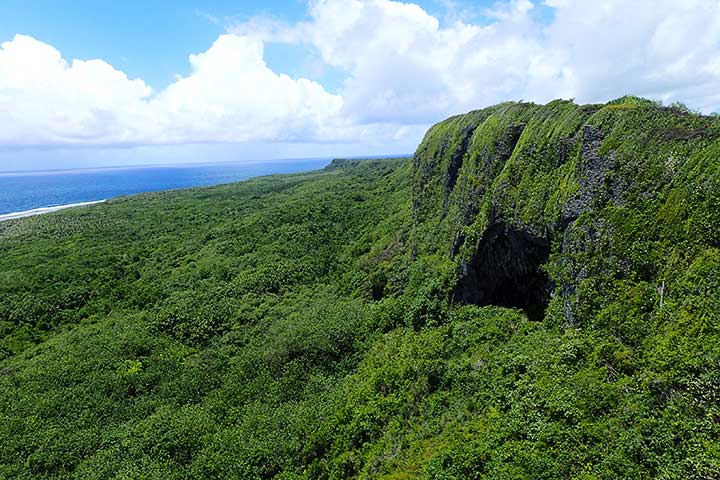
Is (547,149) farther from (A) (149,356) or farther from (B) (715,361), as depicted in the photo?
(A) (149,356)

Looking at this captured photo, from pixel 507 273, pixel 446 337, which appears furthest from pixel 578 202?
pixel 446 337

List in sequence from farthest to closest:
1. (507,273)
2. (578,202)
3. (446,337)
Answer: (507,273), (446,337), (578,202)

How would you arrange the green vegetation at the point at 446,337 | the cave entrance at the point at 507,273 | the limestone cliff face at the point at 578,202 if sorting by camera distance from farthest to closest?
the cave entrance at the point at 507,273 → the limestone cliff face at the point at 578,202 → the green vegetation at the point at 446,337

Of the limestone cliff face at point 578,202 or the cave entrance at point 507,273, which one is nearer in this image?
the limestone cliff face at point 578,202

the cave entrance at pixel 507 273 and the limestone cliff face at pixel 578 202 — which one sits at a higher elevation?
the limestone cliff face at pixel 578 202

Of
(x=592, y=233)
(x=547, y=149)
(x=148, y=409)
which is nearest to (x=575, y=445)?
(x=592, y=233)

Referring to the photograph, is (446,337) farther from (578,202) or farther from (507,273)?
(578,202)
